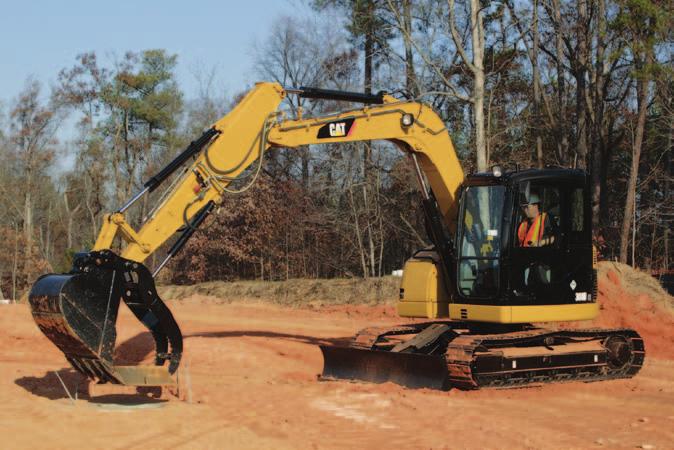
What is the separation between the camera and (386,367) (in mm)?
12453

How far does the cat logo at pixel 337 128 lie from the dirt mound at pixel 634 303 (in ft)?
30.8

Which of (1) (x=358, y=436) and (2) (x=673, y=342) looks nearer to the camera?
(1) (x=358, y=436)

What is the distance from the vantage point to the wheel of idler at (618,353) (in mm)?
13555

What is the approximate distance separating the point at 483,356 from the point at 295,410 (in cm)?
287

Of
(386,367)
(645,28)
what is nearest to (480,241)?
(386,367)

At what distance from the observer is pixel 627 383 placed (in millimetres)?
13133

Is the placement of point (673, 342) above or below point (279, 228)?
below

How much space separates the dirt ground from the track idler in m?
0.47

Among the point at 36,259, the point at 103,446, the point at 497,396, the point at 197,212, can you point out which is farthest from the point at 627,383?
the point at 36,259

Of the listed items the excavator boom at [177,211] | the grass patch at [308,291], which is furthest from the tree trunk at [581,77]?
the excavator boom at [177,211]

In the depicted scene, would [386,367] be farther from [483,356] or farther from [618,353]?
[618,353]

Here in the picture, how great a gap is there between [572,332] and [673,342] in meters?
6.53

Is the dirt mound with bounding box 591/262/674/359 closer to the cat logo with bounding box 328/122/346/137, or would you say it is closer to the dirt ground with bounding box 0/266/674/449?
the dirt ground with bounding box 0/266/674/449

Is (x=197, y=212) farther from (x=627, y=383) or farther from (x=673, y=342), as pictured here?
(x=673, y=342)
